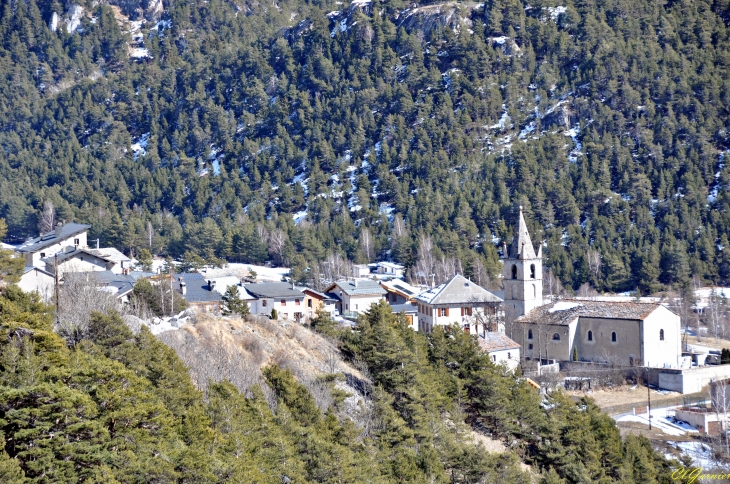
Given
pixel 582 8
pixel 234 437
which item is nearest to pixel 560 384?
pixel 234 437

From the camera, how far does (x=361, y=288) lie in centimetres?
7406

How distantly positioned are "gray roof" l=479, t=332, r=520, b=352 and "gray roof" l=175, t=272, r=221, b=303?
16.0m

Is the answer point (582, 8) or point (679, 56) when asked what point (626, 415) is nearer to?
point (679, 56)

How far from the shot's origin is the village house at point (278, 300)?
62.5 metres

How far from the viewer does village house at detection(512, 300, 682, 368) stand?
2352 inches

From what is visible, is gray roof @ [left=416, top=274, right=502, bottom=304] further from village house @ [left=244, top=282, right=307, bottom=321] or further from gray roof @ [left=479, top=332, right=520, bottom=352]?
village house @ [left=244, top=282, right=307, bottom=321]

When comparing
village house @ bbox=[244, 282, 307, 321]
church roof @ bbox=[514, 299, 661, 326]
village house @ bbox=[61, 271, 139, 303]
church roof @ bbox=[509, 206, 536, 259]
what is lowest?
church roof @ bbox=[514, 299, 661, 326]

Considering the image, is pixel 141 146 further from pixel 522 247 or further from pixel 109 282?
pixel 109 282

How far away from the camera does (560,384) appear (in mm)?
56281

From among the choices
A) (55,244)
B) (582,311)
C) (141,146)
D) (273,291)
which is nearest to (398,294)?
(273,291)

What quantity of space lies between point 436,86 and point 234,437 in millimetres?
133732

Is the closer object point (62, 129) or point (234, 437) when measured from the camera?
point (234, 437)

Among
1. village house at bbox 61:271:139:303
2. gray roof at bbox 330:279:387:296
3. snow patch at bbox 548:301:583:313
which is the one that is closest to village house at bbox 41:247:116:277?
village house at bbox 61:271:139:303

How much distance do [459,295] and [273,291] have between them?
13196 millimetres
